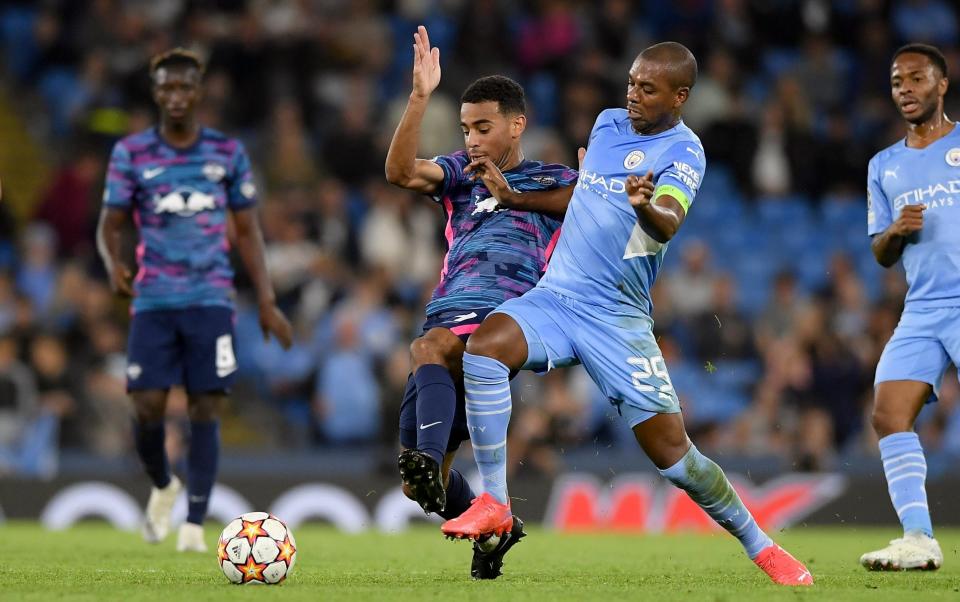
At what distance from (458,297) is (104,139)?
902cm

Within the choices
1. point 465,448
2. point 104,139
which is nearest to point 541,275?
point 465,448

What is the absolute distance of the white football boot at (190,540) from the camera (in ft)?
28.8

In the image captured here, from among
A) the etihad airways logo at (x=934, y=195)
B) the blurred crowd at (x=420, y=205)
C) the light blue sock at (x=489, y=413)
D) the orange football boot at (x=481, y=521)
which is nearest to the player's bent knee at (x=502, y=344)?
the light blue sock at (x=489, y=413)

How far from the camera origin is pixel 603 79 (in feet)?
Answer: 55.8

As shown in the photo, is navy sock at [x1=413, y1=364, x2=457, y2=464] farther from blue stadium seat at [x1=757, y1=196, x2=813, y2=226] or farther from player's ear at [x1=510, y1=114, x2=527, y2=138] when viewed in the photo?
blue stadium seat at [x1=757, y1=196, x2=813, y2=226]

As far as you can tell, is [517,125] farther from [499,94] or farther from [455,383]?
[455,383]

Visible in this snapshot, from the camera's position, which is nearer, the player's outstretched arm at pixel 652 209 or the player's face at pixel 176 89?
the player's outstretched arm at pixel 652 209

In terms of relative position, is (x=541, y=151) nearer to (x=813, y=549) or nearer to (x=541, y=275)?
(x=813, y=549)

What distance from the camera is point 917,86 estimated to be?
7488 millimetres

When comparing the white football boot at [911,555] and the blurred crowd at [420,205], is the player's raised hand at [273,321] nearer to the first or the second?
the white football boot at [911,555]

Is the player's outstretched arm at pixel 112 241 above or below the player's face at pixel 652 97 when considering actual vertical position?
below

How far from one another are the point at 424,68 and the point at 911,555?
3.38 m

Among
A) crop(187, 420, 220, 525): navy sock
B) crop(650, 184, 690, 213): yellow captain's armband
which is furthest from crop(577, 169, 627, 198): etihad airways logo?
crop(187, 420, 220, 525): navy sock

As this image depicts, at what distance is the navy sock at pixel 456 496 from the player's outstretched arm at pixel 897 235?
2.50 m
